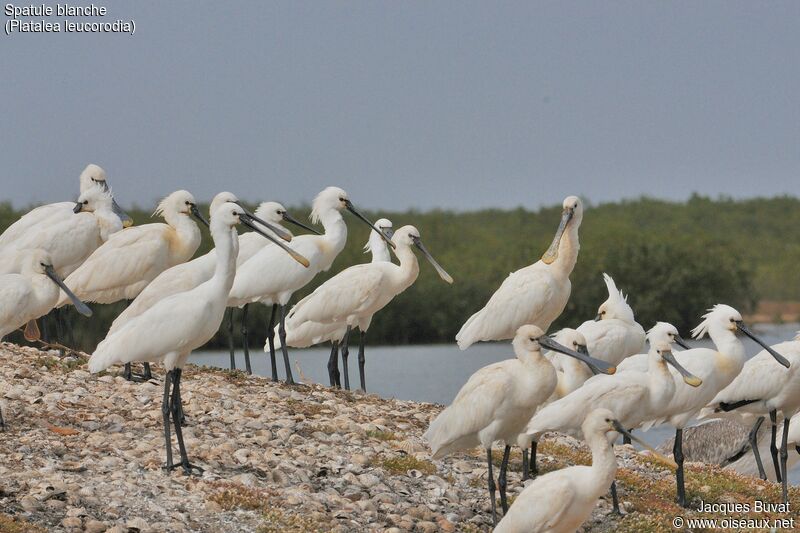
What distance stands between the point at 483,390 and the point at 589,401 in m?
1.15

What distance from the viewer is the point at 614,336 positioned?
1477 cm

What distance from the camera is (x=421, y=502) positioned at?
445 inches

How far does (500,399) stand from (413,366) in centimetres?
2554

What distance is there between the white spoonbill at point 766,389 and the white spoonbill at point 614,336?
1167mm

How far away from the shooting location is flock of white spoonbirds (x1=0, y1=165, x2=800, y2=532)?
10.8 metres

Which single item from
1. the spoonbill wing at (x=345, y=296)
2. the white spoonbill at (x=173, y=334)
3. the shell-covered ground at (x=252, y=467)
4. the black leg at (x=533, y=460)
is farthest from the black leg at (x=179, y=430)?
the spoonbill wing at (x=345, y=296)

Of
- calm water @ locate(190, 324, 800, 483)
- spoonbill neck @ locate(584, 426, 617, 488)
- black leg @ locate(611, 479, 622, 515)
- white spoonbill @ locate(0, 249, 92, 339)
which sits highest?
white spoonbill @ locate(0, 249, 92, 339)

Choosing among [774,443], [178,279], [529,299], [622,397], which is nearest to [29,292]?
[178,279]

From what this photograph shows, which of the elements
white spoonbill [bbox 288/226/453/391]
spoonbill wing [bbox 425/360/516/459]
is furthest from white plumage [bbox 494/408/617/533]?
white spoonbill [bbox 288/226/453/391]

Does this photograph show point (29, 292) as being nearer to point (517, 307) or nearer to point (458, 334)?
point (458, 334)

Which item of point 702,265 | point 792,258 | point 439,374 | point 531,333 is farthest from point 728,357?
point 792,258

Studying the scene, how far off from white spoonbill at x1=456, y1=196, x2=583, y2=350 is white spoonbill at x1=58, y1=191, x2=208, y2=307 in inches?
127

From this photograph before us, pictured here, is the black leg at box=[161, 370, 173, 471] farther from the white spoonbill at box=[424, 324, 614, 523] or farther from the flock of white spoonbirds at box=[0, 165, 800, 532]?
the white spoonbill at box=[424, 324, 614, 523]

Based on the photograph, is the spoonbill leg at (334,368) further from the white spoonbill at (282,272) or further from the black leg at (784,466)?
the black leg at (784,466)
